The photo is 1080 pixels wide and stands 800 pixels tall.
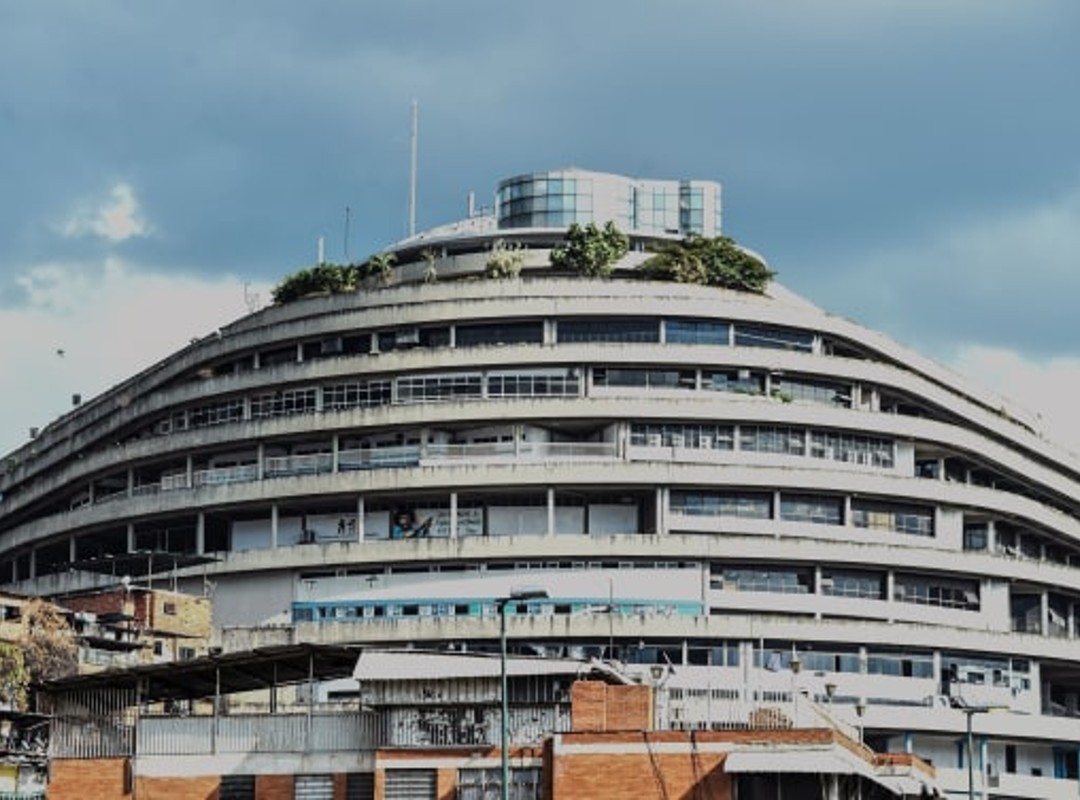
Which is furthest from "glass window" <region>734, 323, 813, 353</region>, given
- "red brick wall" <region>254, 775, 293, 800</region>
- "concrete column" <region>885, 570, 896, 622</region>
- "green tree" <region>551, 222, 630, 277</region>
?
"red brick wall" <region>254, 775, 293, 800</region>

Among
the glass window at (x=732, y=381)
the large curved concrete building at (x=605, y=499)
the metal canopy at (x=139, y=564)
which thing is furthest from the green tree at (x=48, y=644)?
the glass window at (x=732, y=381)

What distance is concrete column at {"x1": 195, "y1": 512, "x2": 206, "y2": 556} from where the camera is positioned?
114812 millimetres

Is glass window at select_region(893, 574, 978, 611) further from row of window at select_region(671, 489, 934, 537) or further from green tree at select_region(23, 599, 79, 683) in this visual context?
green tree at select_region(23, 599, 79, 683)

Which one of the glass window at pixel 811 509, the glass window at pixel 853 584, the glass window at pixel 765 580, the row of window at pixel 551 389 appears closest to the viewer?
the glass window at pixel 765 580

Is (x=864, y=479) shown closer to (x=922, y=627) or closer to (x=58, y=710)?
(x=922, y=627)

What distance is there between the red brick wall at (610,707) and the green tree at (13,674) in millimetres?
29417

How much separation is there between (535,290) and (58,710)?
176ft

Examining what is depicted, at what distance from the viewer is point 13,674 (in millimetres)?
87812

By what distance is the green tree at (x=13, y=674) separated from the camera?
8344cm

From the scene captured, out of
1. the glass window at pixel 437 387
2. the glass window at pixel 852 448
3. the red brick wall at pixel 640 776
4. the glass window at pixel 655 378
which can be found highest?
the glass window at pixel 655 378

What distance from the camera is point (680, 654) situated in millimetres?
105812

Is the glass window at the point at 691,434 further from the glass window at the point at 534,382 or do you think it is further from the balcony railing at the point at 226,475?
the balcony railing at the point at 226,475

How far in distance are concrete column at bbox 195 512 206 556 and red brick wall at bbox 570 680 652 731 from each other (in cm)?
5731

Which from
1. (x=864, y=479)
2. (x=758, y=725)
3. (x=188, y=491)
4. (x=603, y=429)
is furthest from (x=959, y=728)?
(x=758, y=725)
